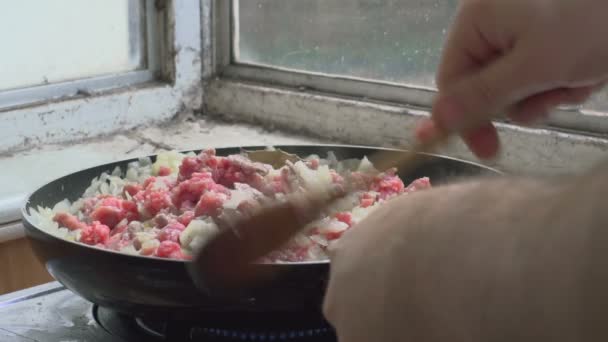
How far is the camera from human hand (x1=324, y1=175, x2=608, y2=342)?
1.27 ft

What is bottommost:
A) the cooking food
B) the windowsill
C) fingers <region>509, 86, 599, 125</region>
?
the windowsill

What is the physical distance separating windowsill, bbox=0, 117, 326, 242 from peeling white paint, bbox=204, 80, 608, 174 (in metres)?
0.04

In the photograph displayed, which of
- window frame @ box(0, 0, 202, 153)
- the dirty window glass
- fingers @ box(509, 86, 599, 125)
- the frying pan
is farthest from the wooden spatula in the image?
window frame @ box(0, 0, 202, 153)

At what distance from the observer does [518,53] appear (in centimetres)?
72

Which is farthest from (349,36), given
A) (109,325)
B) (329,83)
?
(109,325)

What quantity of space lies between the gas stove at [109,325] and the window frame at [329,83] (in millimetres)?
734

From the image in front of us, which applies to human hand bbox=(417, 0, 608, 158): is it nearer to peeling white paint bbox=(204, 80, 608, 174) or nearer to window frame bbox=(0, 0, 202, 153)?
peeling white paint bbox=(204, 80, 608, 174)

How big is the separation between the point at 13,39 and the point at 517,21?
4.00 ft

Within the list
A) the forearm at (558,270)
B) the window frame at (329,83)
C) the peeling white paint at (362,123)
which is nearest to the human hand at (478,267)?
the forearm at (558,270)

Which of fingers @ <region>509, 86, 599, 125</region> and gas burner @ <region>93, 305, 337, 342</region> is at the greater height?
fingers @ <region>509, 86, 599, 125</region>

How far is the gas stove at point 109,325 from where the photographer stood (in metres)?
0.85

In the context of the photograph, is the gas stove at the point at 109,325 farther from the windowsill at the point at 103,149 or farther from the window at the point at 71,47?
the window at the point at 71,47

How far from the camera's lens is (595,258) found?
378mm

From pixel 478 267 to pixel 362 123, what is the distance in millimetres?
1287
